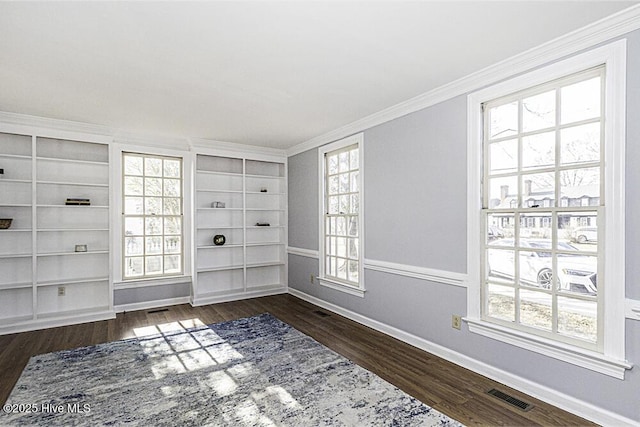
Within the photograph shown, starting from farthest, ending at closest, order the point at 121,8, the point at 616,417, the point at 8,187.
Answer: the point at 8,187 < the point at 616,417 < the point at 121,8

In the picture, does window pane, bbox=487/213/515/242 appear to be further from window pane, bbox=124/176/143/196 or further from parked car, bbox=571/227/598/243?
window pane, bbox=124/176/143/196

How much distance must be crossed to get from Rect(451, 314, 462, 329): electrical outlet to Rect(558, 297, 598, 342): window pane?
31.4 inches

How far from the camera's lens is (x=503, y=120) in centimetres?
283

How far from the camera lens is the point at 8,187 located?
416 centimetres

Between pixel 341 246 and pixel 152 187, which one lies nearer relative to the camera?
pixel 341 246

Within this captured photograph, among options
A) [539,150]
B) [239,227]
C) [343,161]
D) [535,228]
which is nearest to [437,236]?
[535,228]

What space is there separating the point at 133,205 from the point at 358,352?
3822mm

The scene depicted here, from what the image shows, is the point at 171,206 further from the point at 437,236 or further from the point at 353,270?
the point at 437,236

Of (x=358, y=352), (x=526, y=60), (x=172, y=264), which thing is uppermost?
(x=526, y=60)

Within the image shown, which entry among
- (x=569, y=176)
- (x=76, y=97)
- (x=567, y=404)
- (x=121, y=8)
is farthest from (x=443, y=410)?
(x=76, y=97)

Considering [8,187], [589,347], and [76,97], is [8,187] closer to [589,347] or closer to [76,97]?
[76,97]

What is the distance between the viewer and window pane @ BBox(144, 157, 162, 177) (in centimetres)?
506

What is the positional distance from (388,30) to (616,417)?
2.86 metres

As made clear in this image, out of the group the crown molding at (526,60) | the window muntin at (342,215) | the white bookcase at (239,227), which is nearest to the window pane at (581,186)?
the crown molding at (526,60)
